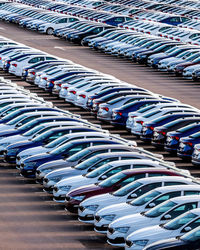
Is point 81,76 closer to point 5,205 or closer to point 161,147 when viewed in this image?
point 161,147

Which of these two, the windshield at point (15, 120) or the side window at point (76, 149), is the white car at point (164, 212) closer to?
the side window at point (76, 149)

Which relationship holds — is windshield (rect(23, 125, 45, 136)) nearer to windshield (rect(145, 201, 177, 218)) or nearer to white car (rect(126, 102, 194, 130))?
Answer: white car (rect(126, 102, 194, 130))

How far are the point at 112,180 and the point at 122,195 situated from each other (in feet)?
3.39

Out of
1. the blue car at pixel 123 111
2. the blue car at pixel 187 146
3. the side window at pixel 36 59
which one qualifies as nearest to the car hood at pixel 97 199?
the blue car at pixel 187 146

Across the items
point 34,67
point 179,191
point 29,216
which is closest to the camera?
point 179,191

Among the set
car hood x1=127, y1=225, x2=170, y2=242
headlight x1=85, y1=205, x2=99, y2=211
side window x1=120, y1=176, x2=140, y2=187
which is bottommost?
headlight x1=85, y1=205, x2=99, y2=211

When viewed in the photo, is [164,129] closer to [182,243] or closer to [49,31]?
[182,243]

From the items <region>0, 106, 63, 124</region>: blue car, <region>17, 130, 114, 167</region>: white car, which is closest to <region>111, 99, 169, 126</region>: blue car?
<region>0, 106, 63, 124</region>: blue car

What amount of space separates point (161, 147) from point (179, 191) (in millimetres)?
9704

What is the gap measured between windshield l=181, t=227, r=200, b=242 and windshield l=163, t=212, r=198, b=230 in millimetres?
871

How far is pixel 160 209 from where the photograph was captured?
728 inches

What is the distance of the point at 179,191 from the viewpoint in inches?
761

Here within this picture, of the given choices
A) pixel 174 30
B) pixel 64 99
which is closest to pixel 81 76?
pixel 64 99

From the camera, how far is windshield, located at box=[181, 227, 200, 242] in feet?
53.3
